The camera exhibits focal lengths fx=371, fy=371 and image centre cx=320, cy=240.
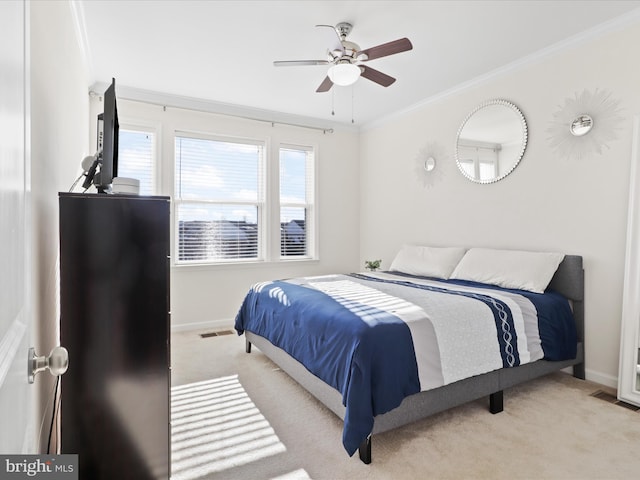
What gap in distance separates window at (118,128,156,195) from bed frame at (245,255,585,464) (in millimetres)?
2288

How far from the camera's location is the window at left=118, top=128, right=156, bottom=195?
13.5 ft

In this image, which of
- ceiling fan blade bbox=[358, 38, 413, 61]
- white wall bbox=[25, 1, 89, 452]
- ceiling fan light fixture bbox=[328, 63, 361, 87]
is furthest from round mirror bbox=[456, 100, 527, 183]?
white wall bbox=[25, 1, 89, 452]

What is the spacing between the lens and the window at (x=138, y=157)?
13.5 feet

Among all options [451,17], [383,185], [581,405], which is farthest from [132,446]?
[383,185]

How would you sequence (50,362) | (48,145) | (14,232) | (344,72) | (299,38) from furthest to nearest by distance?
(299,38), (344,72), (48,145), (50,362), (14,232)

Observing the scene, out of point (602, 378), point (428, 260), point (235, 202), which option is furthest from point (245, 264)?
point (602, 378)

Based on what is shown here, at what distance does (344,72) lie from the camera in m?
2.75

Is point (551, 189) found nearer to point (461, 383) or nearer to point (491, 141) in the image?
point (491, 141)

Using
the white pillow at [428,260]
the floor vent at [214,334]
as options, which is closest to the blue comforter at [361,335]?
the white pillow at [428,260]

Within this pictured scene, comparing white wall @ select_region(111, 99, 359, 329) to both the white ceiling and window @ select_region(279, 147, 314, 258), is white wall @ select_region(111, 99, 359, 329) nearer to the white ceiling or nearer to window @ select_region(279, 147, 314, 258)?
window @ select_region(279, 147, 314, 258)

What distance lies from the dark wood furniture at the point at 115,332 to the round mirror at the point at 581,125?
3.13 metres

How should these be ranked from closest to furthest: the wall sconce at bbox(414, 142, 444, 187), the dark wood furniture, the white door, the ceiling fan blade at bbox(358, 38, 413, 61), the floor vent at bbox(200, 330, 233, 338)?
the white door, the dark wood furniture, the ceiling fan blade at bbox(358, 38, 413, 61), the floor vent at bbox(200, 330, 233, 338), the wall sconce at bbox(414, 142, 444, 187)

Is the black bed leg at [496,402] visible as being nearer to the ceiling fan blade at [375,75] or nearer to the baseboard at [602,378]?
the baseboard at [602,378]

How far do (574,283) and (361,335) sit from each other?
6.77 ft
